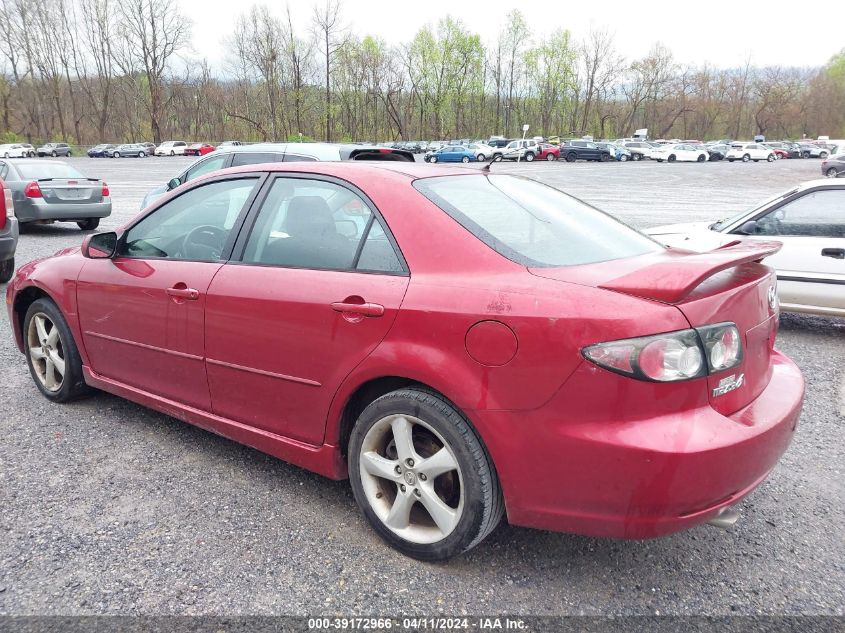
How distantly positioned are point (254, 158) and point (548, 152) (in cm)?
4966

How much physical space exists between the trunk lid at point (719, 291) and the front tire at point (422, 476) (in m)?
0.65

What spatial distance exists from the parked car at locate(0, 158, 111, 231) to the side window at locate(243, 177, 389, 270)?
35.6 feet

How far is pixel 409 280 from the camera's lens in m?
2.50

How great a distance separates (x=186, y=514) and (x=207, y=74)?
305ft

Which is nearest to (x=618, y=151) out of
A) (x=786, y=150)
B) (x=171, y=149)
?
(x=786, y=150)

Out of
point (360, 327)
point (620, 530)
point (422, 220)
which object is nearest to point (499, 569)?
point (620, 530)

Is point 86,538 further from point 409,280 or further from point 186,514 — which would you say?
point 409,280

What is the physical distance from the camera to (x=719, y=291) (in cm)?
228

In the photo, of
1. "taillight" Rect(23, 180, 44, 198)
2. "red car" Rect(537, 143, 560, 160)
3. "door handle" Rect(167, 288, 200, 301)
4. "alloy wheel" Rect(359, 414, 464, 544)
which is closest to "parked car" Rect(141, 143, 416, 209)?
"door handle" Rect(167, 288, 200, 301)

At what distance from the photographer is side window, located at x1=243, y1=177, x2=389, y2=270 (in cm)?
278

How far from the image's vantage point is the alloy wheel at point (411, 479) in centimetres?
245

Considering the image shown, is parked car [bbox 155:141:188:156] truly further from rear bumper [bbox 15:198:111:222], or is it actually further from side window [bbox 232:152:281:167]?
side window [bbox 232:152:281:167]

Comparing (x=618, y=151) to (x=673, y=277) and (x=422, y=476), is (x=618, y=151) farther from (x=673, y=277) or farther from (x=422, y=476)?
(x=422, y=476)

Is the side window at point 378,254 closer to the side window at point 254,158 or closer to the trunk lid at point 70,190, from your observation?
the side window at point 254,158
